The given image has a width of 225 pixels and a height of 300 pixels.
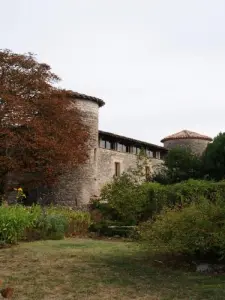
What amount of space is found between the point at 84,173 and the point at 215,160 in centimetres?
997

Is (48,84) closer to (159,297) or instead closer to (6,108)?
(6,108)

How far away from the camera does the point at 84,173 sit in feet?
83.6

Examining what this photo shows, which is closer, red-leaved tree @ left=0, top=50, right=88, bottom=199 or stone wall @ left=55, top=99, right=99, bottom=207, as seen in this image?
red-leaved tree @ left=0, top=50, right=88, bottom=199

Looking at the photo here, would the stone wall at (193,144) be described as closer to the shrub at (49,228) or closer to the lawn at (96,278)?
the shrub at (49,228)

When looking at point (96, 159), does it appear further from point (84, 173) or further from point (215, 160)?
point (215, 160)

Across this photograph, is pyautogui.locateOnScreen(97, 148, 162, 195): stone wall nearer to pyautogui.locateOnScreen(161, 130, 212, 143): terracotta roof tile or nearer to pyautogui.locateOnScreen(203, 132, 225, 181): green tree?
pyautogui.locateOnScreen(203, 132, 225, 181): green tree

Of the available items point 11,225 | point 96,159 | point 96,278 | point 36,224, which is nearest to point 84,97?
point 96,159

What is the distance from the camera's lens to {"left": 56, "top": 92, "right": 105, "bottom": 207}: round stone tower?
2498 cm

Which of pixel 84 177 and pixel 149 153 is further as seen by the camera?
pixel 149 153

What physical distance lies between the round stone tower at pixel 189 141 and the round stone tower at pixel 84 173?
12218mm

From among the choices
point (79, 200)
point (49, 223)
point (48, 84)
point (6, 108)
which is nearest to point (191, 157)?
point (79, 200)

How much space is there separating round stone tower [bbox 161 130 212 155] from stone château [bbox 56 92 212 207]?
0.59 feet

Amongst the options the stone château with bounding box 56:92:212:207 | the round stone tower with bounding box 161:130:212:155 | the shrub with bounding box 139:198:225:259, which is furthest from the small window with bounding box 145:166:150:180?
the shrub with bounding box 139:198:225:259

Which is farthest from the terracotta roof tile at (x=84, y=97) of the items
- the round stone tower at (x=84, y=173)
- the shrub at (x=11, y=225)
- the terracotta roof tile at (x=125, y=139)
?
the shrub at (x=11, y=225)
